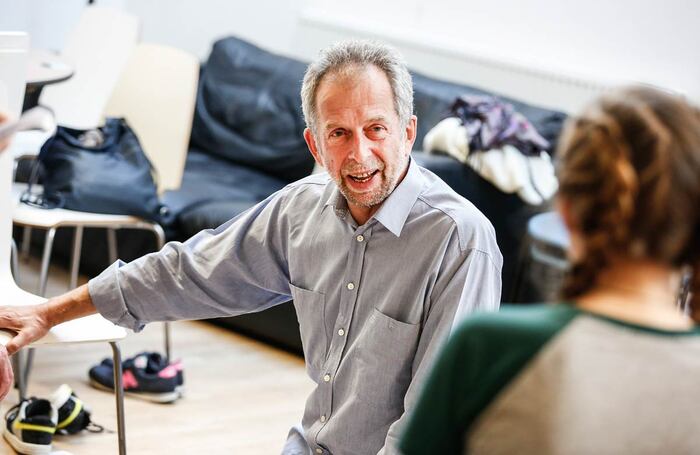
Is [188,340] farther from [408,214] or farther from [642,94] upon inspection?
[642,94]

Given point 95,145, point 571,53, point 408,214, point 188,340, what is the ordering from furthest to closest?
point 571,53, point 188,340, point 95,145, point 408,214

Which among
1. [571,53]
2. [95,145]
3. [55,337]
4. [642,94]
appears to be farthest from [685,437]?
[571,53]

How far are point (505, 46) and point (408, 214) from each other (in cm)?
324

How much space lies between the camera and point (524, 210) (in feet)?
13.2

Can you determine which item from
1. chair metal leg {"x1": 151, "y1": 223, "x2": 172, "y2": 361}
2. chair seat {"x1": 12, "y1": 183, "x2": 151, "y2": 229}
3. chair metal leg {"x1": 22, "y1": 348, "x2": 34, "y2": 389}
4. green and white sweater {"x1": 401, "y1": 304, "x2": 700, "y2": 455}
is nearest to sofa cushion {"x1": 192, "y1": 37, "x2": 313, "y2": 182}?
chair metal leg {"x1": 151, "y1": 223, "x2": 172, "y2": 361}

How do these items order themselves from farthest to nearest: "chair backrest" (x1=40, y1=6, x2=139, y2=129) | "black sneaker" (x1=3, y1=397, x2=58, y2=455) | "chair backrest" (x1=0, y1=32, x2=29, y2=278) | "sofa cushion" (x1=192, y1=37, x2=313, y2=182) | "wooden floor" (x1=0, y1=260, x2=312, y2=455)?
"sofa cushion" (x1=192, y1=37, x2=313, y2=182) < "chair backrest" (x1=40, y1=6, x2=139, y2=129) < "wooden floor" (x1=0, y1=260, x2=312, y2=455) < "black sneaker" (x1=3, y1=397, x2=58, y2=455) < "chair backrest" (x1=0, y1=32, x2=29, y2=278)

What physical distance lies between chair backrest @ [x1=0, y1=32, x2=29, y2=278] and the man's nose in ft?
3.07

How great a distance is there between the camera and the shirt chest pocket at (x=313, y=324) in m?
1.96

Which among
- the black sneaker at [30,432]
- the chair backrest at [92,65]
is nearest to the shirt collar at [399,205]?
the black sneaker at [30,432]

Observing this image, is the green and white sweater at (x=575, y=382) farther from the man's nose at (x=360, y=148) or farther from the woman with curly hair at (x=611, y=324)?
the man's nose at (x=360, y=148)

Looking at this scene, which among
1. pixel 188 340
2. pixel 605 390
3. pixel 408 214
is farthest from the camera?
pixel 188 340

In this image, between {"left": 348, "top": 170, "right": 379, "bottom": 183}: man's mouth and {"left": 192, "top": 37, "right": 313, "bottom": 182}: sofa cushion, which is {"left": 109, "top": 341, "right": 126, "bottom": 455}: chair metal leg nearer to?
{"left": 348, "top": 170, "right": 379, "bottom": 183}: man's mouth

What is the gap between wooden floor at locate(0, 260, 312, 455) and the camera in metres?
3.11

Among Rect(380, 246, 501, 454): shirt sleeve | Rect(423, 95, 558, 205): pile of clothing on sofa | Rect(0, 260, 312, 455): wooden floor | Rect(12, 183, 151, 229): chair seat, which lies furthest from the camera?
Rect(423, 95, 558, 205): pile of clothing on sofa
